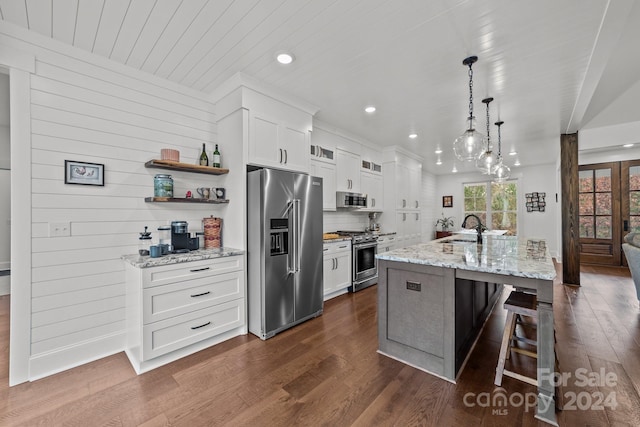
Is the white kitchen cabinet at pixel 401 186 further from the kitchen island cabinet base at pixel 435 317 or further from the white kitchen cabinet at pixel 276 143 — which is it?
the kitchen island cabinet base at pixel 435 317

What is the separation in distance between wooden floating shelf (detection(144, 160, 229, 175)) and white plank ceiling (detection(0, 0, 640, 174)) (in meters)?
0.93

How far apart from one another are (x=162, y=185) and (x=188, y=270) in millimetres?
885

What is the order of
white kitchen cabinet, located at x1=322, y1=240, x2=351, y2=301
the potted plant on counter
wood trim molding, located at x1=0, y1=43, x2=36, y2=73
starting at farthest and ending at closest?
the potted plant on counter
white kitchen cabinet, located at x1=322, y1=240, x2=351, y2=301
wood trim molding, located at x1=0, y1=43, x2=36, y2=73

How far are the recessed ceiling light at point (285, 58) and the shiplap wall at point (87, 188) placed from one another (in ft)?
4.26

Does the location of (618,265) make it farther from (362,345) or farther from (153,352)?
(153,352)

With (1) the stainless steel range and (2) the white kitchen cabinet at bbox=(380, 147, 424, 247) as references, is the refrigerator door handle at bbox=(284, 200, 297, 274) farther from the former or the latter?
(2) the white kitchen cabinet at bbox=(380, 147, 424, 247)

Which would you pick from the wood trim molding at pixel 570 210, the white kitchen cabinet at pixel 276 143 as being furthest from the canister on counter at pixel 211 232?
the wood trim molding at pixel 570 210

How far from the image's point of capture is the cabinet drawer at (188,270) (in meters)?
2.21

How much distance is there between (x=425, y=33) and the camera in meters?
2.11

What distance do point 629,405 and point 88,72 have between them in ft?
15.8

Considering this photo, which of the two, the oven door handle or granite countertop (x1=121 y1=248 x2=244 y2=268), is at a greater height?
granite countertop (x1=121 y1=248 x2=244 y2=268)

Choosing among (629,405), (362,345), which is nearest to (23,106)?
(362,345)

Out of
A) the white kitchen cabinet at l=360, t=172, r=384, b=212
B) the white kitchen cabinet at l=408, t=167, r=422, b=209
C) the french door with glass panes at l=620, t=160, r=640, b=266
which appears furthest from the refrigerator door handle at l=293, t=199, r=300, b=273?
the french door with glass panes at l=620, t=160, r=640, b=266

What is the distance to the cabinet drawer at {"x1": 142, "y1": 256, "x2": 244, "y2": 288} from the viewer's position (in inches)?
87.0
